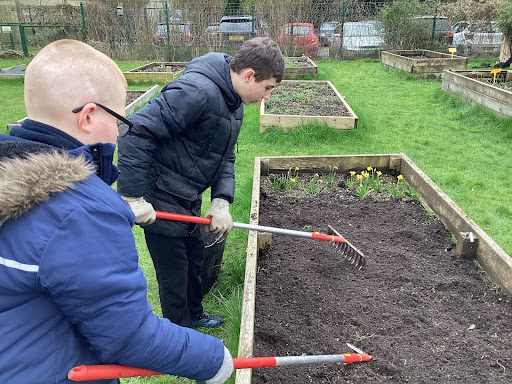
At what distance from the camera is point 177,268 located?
2.73 meters

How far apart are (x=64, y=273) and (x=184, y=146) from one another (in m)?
1.56

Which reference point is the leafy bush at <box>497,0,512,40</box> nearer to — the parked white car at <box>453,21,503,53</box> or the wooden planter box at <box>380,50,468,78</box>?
the wooden planter box at <box>380,50,468,78</box>

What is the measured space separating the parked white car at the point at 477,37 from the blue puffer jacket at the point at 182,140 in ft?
52.2

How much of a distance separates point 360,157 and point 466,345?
9.39 feet

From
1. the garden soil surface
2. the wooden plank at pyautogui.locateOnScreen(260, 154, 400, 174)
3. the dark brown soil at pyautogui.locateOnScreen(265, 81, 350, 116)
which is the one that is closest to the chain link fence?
the dark brown soil at pyautogui.locateOnScreen(265, 81, 350, 116)

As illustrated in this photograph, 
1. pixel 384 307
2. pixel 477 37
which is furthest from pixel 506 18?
pixel 384 307

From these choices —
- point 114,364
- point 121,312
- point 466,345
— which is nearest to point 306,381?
point 466,345

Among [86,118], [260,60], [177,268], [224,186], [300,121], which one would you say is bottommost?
[177,268]

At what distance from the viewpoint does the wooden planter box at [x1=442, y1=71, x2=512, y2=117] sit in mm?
7453

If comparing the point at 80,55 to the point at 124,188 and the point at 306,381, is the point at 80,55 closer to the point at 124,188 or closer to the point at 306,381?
the point at 124,188

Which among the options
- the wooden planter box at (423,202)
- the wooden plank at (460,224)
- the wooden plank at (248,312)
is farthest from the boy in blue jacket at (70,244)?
the wooden plank at (460,224)

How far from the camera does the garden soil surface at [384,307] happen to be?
2389 millimetres

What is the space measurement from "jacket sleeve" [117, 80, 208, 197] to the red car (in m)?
14.0

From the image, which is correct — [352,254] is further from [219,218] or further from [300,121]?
[300,121]
